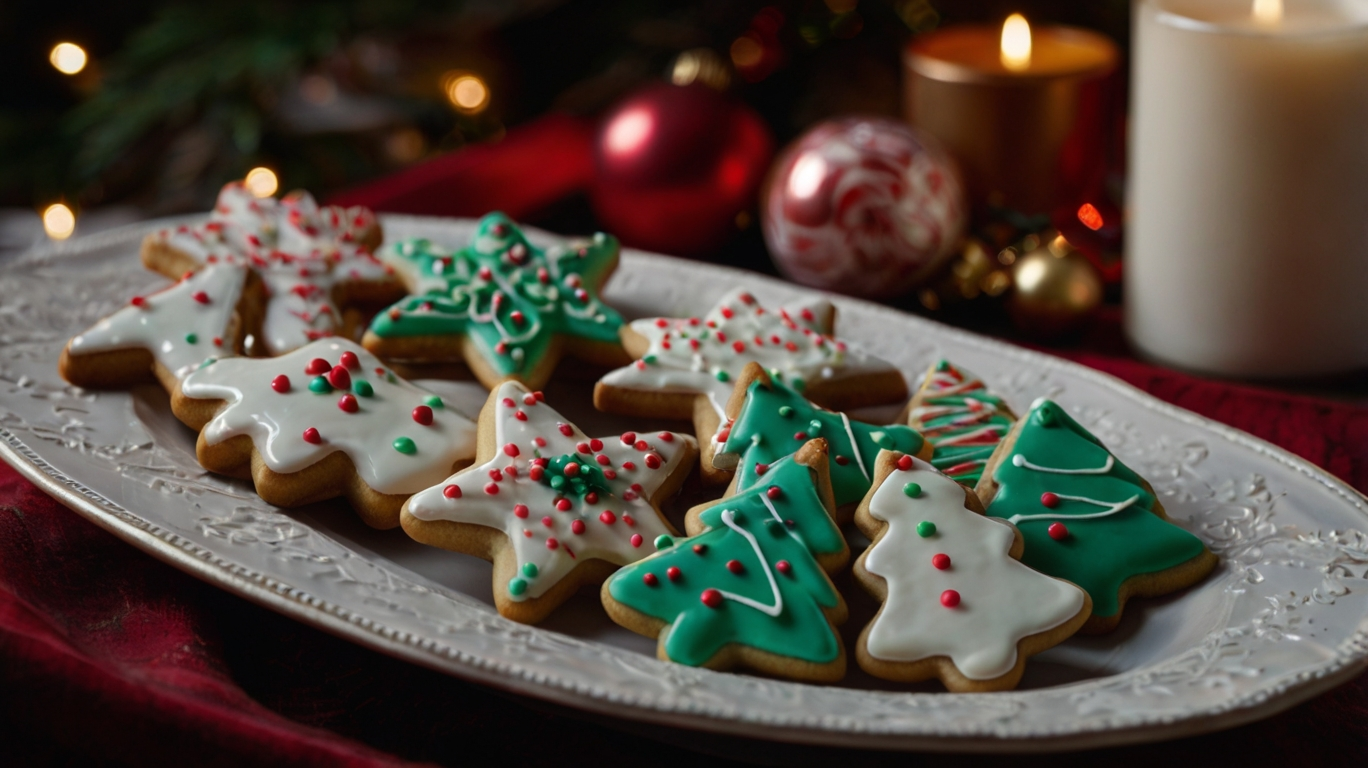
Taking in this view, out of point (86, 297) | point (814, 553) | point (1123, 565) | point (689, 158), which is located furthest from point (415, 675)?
point (689, 158)

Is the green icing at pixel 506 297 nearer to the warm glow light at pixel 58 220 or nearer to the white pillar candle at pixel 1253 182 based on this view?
the white pillar candle at pixel 1253 182

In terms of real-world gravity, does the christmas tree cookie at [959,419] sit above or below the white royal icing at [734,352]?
below

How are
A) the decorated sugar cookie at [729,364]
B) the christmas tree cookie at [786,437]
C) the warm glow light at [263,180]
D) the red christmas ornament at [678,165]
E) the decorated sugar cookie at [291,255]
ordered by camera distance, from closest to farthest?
the christmas tree cookie at [786,437], the decorated sugar cookie at [729,364], the decorated sugar cookie at [291,255], the red christmas ornament at [678,165], the warm glow light at [263,180]

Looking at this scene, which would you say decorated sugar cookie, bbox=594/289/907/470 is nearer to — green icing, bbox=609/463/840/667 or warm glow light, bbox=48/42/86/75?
green icing, bbox=609/463/840/667

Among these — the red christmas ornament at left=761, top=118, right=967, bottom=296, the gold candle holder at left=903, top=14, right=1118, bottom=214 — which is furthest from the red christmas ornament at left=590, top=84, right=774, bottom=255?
the gold candle holder at left=903, top=14, right=1118, bottom=214

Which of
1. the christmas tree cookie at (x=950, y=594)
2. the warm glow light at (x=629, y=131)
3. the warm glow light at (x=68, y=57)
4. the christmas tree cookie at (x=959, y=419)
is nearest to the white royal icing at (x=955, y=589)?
the christmas tree cookie at (x=950, y=594)
